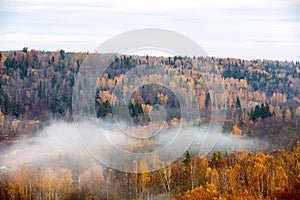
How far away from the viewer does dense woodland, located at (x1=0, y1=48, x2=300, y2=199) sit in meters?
46.4

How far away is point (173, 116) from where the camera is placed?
297ft

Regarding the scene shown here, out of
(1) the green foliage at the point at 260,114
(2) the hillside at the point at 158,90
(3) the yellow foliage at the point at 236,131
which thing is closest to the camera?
(3) the yellow foliage at the point at 236,131

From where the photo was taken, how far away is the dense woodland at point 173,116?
46.4m

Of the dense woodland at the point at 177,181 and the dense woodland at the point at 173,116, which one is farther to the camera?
the dense woodland at the point at 173,116

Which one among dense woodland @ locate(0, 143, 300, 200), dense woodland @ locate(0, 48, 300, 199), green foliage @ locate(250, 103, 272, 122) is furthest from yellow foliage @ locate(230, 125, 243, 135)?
dense woodland @ locate(0, 143, 300, 200)

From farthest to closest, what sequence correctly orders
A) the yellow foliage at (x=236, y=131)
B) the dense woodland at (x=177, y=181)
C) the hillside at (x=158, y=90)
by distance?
the hillside at (x=158, y=90)
the yellow foliage at (x=236, y=131)
the dense woodland at (x=177, y=181)

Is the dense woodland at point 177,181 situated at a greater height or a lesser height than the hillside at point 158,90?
lesser

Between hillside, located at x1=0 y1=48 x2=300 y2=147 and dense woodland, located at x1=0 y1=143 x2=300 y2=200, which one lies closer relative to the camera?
dense woodland, located at x1=0 y1=143 x2=300 y2=200

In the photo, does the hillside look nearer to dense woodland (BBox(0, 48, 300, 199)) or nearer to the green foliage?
the green foliage

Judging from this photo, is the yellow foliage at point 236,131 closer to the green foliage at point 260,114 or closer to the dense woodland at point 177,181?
the green foliage at point 260,114

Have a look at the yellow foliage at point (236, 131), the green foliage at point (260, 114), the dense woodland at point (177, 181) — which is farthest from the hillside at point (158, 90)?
the dense woodland at point (177, 181)

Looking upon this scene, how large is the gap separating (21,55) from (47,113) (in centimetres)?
3023

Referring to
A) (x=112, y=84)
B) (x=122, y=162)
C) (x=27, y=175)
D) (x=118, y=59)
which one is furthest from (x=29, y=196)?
(x=118, y=59)

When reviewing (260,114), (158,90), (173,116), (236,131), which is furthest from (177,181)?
(158,90)
